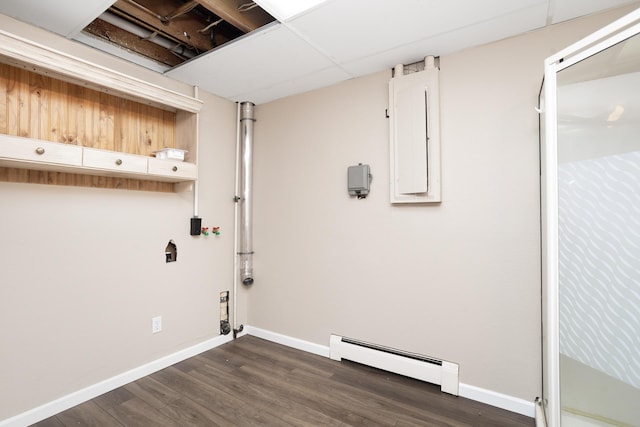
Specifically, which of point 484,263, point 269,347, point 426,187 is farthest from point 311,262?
point 484,263

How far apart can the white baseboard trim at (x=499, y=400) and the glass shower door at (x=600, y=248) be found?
393 mm

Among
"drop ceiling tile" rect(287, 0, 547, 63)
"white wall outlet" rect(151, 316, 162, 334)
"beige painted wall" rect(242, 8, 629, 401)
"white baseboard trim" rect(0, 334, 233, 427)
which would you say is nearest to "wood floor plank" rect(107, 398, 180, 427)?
"white baseboard trim" rect(0, 334, 233, 427)

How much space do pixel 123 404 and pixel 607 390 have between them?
9.12 ft

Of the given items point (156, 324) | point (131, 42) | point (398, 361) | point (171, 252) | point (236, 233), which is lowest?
point (398, 361)

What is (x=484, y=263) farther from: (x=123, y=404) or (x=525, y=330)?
(x=123, y=404)

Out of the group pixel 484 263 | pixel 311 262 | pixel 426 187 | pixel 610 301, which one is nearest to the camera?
pixel 610 301

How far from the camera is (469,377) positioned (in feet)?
6.66

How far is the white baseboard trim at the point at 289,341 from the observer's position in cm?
268

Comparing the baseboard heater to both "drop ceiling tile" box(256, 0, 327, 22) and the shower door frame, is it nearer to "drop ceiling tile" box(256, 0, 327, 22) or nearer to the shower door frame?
the shower door frame

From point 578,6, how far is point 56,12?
2.95 metres

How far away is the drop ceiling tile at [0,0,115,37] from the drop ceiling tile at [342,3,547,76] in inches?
63.7

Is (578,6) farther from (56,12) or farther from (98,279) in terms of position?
(98,279)

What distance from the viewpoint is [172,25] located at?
83.0 inches

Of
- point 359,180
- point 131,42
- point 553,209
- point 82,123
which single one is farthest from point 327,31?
point 82,123
